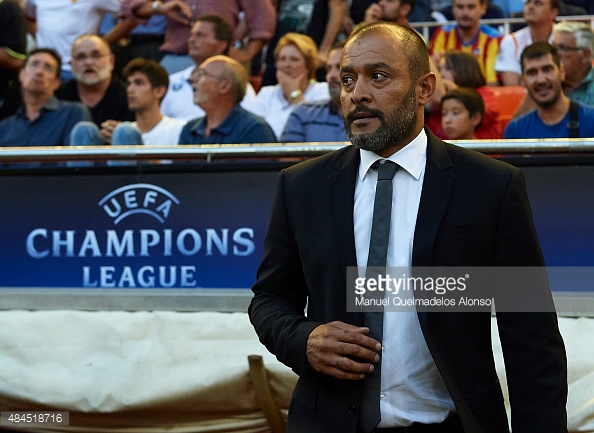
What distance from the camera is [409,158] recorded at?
8.43ft

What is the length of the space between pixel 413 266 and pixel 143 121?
15.8ft

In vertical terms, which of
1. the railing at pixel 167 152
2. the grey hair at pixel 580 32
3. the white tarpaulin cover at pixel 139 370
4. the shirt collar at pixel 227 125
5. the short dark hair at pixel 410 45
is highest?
the grey hair at pixel 580 32

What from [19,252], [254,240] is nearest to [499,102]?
[254,240]

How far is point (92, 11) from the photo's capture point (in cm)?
796

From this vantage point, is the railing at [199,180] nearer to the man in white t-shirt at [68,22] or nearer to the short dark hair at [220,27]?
the short dark hair at [220,27]

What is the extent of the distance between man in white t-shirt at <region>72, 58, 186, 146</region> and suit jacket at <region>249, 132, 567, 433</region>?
4024mm

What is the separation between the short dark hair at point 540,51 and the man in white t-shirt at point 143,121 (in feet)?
8.47

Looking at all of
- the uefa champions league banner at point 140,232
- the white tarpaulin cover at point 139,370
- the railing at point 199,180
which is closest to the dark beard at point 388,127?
the white tarpaulin cover at point 139,370

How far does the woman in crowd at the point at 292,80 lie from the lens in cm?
686

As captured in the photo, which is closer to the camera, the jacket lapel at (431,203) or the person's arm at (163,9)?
the jacket lapel at (431,203)

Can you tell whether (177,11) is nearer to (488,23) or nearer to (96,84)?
(96,84)

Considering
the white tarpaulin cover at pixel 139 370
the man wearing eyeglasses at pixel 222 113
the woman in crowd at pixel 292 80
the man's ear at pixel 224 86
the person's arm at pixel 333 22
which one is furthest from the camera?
the person's arm at pixel 333 22

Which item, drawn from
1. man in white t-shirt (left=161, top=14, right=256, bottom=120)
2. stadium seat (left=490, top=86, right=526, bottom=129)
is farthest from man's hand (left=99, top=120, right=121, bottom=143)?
stadium seat (left=490, top=86, right=526, bottom=129)

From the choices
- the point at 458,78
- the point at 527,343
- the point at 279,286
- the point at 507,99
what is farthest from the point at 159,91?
the point at 527,343
